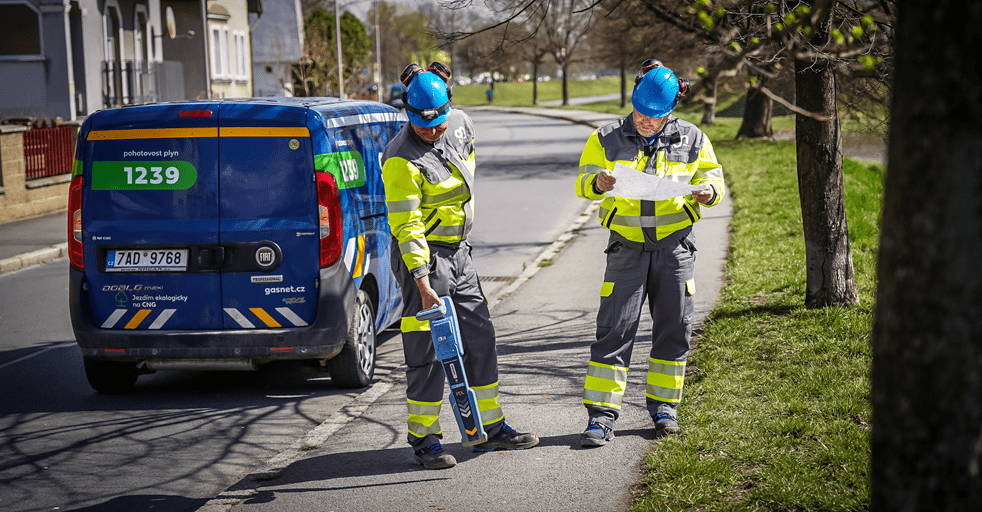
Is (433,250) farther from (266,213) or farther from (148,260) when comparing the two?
(148,260)

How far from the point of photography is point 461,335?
504 centimetres

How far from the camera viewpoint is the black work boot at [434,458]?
16.0 feet

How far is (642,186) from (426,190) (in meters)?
1.10

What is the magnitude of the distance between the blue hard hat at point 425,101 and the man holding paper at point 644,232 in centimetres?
83

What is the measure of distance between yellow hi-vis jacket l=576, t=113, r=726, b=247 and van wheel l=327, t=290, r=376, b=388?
7.11ft

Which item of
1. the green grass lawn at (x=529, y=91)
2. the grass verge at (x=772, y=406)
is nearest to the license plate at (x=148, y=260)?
the grass verge at (x=772, y=406)

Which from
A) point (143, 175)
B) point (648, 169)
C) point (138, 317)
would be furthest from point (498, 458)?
point (143, 175)

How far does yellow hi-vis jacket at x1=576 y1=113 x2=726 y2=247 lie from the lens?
16.5 ft

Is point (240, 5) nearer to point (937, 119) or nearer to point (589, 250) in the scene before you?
point (589, 250)

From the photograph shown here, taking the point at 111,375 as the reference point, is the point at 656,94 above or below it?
above

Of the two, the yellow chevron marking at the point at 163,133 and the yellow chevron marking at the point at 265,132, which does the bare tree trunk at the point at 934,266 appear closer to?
the yellow chevron marking at the point at 265,132

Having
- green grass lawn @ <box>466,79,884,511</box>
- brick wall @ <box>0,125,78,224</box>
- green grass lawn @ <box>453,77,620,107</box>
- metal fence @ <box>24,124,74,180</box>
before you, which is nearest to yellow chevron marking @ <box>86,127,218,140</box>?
green grass lawn @ <box>466,79,884,511</box>

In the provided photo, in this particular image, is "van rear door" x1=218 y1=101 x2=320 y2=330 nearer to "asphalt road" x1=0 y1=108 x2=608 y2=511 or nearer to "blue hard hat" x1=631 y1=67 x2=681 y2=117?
"asphalt road" x1=0 y1=108 x2=608 y2=511

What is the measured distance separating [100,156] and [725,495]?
442 cm
